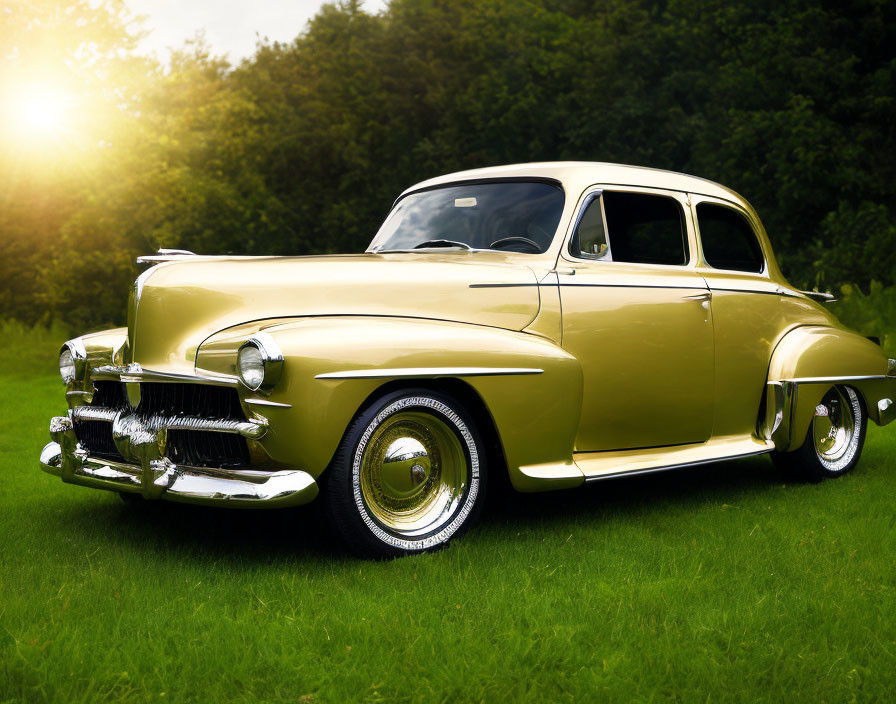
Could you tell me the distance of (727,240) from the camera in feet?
19.9

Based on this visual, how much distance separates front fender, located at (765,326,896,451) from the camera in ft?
18.9

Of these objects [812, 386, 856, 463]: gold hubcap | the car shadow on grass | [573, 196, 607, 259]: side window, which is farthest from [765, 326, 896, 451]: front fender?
[573, 196, 607, 259]: side window

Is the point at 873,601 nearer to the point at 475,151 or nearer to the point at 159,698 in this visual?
the point at 159,698

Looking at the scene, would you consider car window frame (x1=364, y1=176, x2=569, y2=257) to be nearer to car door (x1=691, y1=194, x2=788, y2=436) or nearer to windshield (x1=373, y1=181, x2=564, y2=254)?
windshield (x1=373, y1=181, x2=564, y2=254)

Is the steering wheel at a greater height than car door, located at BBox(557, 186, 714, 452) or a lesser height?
greater

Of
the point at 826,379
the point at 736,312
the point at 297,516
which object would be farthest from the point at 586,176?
the point at 297,516

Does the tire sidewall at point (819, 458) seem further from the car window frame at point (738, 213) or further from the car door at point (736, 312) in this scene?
the car window frame at point (738, 213)

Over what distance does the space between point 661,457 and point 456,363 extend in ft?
5.10

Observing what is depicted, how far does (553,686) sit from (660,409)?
258 cm

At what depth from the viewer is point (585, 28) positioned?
35.3 m

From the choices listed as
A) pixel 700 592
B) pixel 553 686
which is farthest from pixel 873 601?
pixel 553 686

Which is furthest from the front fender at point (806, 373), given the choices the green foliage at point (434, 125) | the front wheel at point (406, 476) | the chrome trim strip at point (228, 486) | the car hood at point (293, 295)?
the green foliage at point (434, 125)

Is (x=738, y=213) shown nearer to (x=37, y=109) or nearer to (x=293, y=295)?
(x=293, y=295)

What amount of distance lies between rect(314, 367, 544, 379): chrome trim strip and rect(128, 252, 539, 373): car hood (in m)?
0.30
